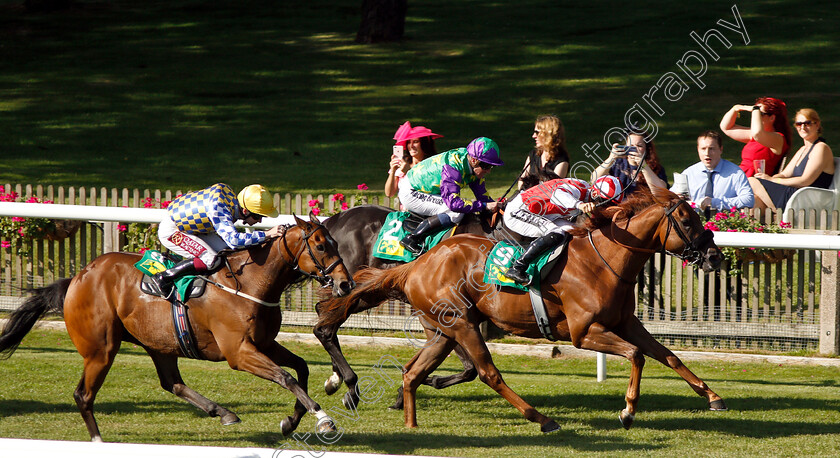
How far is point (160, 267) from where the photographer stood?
19.2 ft

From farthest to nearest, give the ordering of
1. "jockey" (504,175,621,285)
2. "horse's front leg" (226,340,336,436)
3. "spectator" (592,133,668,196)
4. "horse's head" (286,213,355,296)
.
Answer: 1. "spectator" (592,133,668,196)
2. "jockey" (504,175,621,285)
3. "horse's head" (286,213,355,296)
4. "horse's front leg" (226,340,336,436)

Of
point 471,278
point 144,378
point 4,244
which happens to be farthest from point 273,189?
point 471,278

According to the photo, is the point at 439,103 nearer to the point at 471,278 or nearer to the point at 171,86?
the point at 171,86

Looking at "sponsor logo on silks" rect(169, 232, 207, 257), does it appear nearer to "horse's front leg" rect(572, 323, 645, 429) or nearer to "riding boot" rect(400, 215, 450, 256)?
"riding boot" rect(400, 215, 450, 256)

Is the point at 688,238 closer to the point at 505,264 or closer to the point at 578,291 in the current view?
the point at 578,291

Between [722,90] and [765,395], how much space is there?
45.9ft

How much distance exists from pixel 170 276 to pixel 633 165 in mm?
3989

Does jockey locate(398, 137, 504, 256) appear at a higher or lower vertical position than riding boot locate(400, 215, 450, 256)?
higher

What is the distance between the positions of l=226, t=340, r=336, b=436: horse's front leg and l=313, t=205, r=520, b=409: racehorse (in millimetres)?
965

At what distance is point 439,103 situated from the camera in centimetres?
2048

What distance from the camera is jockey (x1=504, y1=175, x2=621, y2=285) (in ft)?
19.9

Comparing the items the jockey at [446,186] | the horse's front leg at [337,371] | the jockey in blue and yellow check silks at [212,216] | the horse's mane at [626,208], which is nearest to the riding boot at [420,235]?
the jockey at [446,186]

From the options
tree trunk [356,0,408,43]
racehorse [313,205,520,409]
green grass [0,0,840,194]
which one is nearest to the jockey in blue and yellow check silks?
racehorse [313,205,520,409]

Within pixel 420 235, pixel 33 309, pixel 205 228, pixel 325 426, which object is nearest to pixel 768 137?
pixel 420 235
